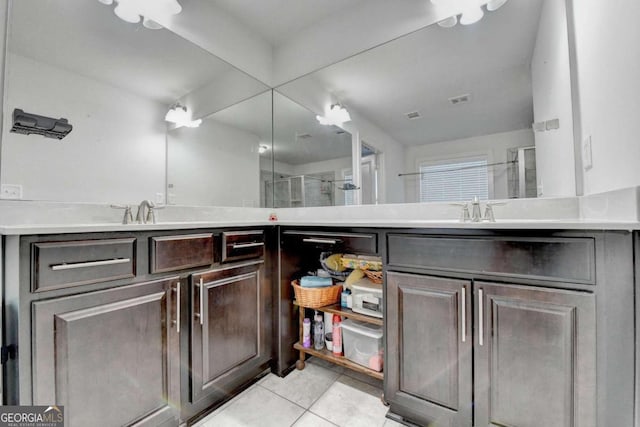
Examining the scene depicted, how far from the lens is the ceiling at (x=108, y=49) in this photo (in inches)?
47.3

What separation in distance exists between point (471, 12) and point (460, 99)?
0.45m

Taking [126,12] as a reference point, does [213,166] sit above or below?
below

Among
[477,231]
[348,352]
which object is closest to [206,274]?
[348,352]

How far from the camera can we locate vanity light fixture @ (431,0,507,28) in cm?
142

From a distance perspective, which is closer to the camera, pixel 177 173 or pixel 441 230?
pixel 441 230

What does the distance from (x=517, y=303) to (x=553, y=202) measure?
607 mm

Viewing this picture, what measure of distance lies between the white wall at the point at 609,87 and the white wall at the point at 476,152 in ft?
0.98

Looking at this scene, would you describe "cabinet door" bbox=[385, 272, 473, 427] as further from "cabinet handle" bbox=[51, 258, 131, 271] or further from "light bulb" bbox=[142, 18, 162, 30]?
"light bulb" bbox=[142, 18, 162, 30]

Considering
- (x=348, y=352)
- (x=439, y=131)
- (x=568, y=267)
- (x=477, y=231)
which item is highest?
(x=439, y=131)

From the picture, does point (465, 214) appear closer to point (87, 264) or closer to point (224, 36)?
point (87, 264)

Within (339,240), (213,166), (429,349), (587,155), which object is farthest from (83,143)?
(587,155)

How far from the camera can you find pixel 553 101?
1.31 m

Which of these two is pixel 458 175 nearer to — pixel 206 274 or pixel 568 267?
pixel 568 267

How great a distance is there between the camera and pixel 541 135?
1359mm
